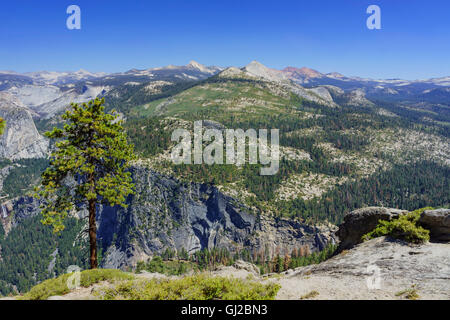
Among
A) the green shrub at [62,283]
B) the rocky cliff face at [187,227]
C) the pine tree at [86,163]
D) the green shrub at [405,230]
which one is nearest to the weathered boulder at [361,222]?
the green shrub at [405,230]

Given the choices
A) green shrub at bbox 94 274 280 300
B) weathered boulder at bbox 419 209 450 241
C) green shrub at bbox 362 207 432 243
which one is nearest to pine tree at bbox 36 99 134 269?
green shrub at bbox 94 274 280 300

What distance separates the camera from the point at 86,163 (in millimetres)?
25188

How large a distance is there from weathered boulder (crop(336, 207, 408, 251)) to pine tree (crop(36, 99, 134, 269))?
27655 mm

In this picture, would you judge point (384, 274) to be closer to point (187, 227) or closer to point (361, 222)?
point (361, 222)

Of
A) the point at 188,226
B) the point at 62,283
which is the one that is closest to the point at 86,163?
the point at 62,283

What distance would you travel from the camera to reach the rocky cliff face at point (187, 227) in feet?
525

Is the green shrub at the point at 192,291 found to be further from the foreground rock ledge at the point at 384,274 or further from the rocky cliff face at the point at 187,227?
the rocky cliff face at the point at 187,227

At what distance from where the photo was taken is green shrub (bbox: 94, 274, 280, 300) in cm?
1450

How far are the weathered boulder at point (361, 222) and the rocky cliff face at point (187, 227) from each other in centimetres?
13181

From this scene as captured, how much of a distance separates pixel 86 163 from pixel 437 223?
109ft

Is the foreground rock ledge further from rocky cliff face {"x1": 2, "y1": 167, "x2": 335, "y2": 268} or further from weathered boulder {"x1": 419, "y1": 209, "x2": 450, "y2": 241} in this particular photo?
rocky cliff face {"x1": 2, "y1": 167, "x2": 335, "y2": 268}

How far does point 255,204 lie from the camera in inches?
6826
